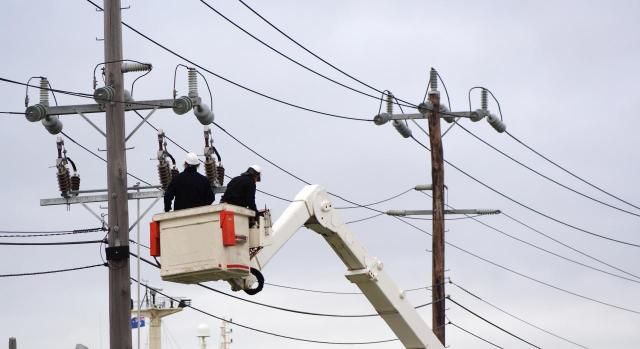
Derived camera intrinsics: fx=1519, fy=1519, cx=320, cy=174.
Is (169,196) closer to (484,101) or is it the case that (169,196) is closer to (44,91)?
(44,91)

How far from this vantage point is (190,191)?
20000 millimetres

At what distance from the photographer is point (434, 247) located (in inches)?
1307

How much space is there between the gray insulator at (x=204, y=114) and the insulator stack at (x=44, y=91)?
2282mm

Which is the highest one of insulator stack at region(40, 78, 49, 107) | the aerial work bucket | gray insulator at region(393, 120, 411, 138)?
gray insulator at region(393, 120, 411, 138)

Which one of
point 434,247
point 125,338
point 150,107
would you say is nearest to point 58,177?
point 150,107

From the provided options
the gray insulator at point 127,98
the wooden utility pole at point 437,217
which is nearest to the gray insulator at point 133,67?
the gray insulator at point 127,98

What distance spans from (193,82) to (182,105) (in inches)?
28.8

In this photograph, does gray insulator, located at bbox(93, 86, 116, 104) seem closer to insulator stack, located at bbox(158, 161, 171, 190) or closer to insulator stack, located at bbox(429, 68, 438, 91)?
insulator stack, located at bbox(158, 161, 171, 190)

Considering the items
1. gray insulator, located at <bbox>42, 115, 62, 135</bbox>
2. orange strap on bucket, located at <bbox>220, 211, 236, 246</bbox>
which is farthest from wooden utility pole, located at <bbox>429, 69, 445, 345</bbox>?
orange strap on bucket, located at <bbox>220, 211, 236, 246</bbox>

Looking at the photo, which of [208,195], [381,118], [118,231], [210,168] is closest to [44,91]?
[118,231]

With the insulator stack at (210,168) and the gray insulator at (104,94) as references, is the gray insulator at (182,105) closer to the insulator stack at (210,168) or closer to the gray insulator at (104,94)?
the gray insulator at (104,94)

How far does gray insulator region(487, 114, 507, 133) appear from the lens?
1407 inches

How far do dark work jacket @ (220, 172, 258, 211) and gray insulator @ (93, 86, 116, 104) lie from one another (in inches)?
105

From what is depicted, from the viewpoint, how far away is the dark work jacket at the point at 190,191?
787 inches
